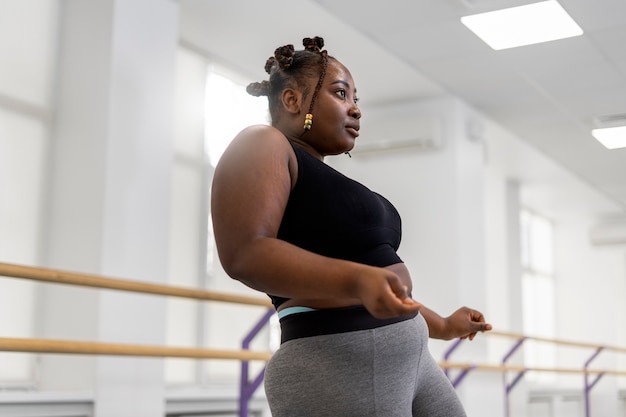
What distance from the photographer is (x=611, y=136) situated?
674 cm

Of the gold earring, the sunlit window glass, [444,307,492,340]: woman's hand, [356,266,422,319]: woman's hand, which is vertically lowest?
[356,266,422,319]: woman's hand

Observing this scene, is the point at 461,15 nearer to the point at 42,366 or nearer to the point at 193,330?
the point at 193,330

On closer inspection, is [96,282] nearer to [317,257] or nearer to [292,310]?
[292,310]

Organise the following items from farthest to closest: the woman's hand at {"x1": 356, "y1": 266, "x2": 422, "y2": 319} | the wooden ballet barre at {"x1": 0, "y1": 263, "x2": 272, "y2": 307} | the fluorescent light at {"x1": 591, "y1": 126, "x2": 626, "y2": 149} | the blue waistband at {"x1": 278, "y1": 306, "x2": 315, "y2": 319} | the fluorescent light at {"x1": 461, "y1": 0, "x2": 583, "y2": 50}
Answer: the fluorescent light at {"x1": 591, "y1": 126, "x2": 626, "y2": 149}
the fluorescent light at {"x1": 461, "y1": 0, "x2": 583, "y2": 50}
the wooden ballet barre at {"x1": 0, "y1": 263, "x2": 272, "y2": 307}
the blue waistband at {"x1": 278, "y1": 306, "x2": 315, "y2": 319}
the woman's hand at {"x1": 356, "y1": 266, "x2": 422, "y2": 319}

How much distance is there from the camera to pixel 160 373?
3973 mm

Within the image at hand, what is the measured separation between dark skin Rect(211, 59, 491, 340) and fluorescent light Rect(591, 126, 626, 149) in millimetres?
5721

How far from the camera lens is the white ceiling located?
4543mm

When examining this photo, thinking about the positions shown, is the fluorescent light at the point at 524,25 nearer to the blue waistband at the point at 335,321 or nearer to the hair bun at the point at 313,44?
the hair bun at the point at 313,44

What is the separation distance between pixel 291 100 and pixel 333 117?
0.25ft

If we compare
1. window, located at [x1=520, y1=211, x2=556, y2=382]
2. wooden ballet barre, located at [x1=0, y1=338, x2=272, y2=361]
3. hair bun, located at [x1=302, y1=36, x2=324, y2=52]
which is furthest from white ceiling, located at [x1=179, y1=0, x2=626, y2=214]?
window, located at [x1=520, y1=211, x2=556, y2=382]

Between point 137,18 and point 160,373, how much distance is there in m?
1.70

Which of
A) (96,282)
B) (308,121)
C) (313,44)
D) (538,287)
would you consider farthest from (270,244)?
(538,287)

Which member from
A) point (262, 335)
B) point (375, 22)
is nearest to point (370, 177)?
point (262, 335)

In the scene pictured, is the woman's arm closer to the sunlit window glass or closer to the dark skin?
the dark skin
